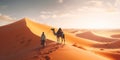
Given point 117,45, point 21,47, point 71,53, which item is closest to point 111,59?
point 71,53

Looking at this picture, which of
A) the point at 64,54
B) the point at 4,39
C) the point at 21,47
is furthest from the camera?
the point at 4,39

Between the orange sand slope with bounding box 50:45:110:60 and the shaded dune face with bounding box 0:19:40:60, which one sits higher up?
the shaded dune face with bounding box 0:19:40:60

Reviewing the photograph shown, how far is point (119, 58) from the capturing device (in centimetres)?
2450

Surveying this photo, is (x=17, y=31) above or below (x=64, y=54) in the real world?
above

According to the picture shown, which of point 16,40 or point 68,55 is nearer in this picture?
point 68,55

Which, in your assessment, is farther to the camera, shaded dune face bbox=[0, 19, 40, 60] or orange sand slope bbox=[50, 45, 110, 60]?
shaded dune face bbox=[0, 19, 40, 60]

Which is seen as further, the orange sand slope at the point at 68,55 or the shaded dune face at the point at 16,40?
the shaded dune face at the point at 16,40

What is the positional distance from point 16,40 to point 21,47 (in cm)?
317

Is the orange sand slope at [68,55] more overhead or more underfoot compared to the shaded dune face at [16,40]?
more underfoot

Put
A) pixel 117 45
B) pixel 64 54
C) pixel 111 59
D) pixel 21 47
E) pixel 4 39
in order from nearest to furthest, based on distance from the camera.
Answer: pixel 64 54
pixel 111 59
pixel 21 47
pixel 4 39
pixel 117 45

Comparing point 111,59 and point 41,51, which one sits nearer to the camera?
point 41,51

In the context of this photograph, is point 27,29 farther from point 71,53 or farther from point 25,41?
point 71,53

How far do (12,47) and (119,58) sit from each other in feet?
43.0

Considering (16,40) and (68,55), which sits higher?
(16,40)
